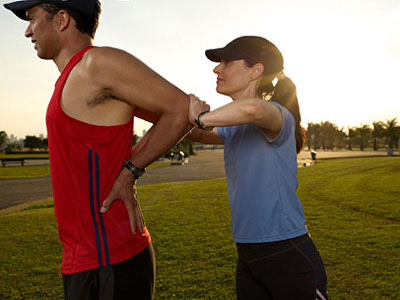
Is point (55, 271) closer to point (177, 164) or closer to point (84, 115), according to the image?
point (84, 115)

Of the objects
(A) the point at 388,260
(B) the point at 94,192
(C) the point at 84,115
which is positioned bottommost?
(A) the point at 388,260

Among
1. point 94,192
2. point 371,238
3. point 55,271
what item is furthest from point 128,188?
point 371,238

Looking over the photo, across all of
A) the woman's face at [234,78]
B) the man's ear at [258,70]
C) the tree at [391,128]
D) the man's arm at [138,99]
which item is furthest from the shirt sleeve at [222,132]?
the tree at [391,128]

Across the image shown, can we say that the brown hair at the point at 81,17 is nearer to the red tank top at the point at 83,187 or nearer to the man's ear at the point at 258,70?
the red tank top at the point at 83,187

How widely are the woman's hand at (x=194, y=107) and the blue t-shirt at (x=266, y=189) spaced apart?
0.46m

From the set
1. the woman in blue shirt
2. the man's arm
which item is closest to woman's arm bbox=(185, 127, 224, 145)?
the woman in blue shirt

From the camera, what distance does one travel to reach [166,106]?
1.76 m

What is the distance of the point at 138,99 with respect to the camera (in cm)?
168

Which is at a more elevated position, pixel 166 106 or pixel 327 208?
pixel 166 106

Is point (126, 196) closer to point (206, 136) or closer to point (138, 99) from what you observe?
point (138, 99)

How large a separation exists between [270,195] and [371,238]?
19.0 ft

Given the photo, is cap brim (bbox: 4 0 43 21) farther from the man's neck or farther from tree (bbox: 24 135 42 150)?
tree (bbox: 24 135 42 150)

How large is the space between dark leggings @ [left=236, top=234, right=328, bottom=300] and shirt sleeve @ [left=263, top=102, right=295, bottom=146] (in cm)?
60

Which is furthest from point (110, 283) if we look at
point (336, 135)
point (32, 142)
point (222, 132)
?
point (336, 135)
